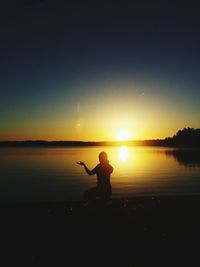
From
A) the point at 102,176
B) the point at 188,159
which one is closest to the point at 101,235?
the point at 102,176

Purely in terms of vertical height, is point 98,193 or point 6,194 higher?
point 98,193

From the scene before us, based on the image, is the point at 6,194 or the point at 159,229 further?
the point at 6,194

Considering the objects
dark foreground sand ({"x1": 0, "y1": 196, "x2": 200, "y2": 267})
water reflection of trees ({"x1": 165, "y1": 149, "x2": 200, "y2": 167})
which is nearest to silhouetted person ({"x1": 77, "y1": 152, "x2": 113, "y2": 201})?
dark foreground sand ({"x1": 0, "y1": 196, "x2": 200, "y2": 267})

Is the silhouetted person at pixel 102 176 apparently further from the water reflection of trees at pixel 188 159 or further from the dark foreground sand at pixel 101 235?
the water reflection of trees at pixel 188 159

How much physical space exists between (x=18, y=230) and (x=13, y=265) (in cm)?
301

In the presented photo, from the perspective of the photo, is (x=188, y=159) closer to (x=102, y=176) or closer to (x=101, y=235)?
(x=102, y=176)

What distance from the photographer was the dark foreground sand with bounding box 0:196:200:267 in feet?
25.5

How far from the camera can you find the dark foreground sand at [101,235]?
777cm

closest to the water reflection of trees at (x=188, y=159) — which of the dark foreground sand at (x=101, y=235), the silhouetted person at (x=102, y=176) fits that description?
the silhouetted person at (x=102, y=176)

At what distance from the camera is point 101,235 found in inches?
383

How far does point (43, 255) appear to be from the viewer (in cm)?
801

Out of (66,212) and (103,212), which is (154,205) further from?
(66,212)

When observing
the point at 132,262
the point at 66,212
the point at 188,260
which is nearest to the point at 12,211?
the point at 66,212

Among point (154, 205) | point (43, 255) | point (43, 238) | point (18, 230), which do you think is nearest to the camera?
point (43, 255)
